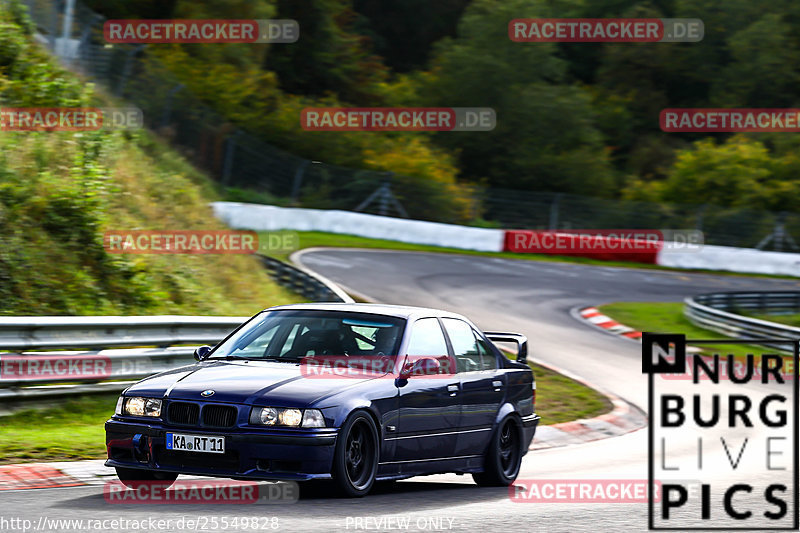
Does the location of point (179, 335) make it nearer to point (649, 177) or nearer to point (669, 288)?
point (669, 288)

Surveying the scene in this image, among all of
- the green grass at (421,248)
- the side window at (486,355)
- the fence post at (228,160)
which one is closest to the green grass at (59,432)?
the side window at (486,355)

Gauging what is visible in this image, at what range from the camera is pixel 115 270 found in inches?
578

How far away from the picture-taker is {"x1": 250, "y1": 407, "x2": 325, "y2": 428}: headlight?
724 centimetres

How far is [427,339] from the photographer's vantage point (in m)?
8.93

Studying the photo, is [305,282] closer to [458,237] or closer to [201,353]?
[201,353]

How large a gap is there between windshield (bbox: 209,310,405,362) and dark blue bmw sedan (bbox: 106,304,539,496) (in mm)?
10

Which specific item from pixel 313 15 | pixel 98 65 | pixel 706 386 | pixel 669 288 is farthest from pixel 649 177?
pixel 706 386

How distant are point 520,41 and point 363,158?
46.1ft

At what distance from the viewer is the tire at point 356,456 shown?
7.33 meters

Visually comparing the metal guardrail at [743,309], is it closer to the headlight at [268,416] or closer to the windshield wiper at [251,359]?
the windshield wiper at [251,359]

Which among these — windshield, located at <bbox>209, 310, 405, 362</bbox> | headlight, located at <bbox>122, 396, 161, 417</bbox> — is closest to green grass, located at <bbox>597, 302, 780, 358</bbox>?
windshield, located at <bbox>209, 310, 405, 362</bbox>
